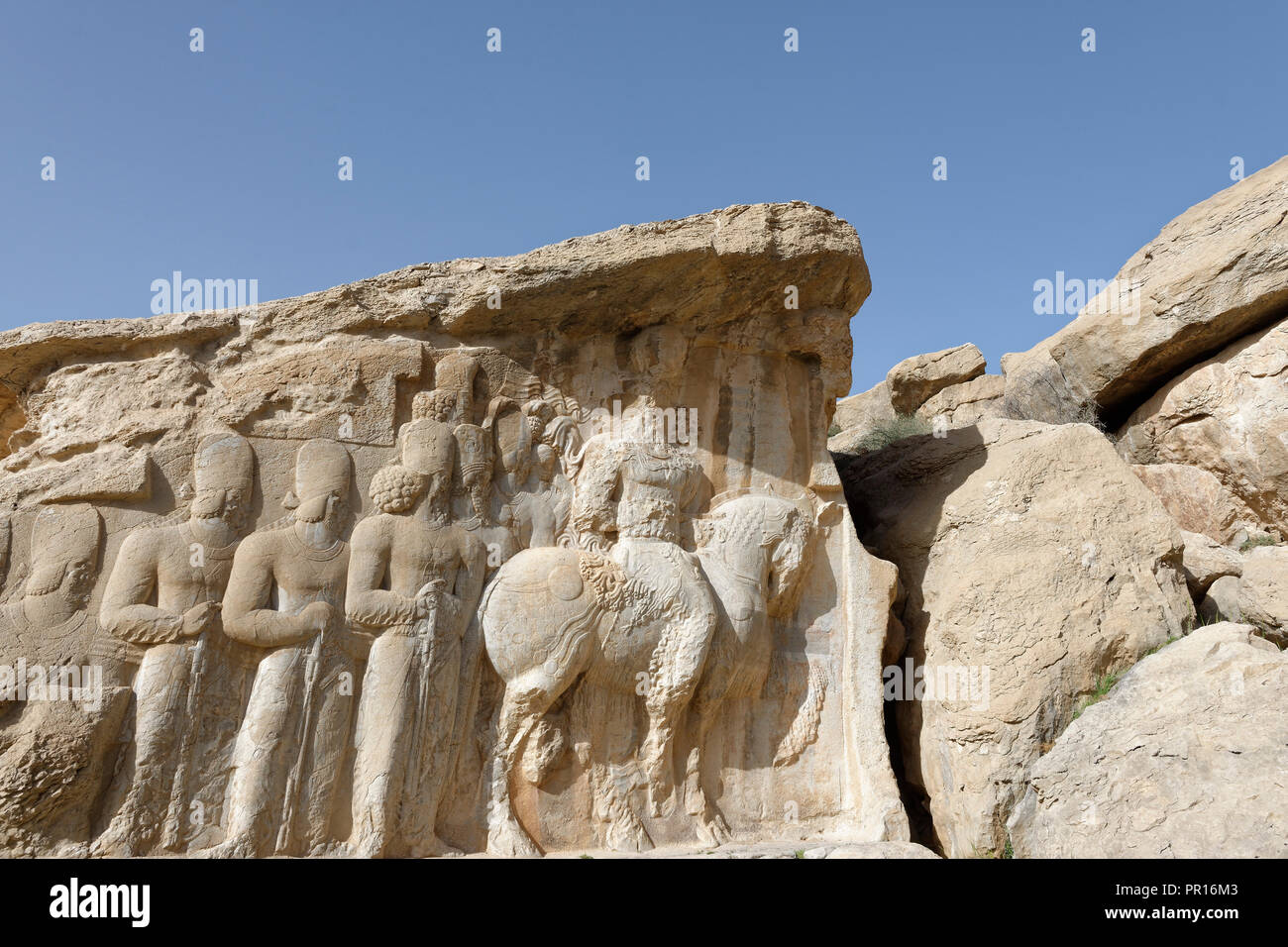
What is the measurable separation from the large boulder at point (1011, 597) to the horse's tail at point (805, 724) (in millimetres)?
611

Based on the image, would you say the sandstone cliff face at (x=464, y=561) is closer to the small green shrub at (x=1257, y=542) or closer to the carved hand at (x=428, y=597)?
the carved hand at (x=428, y=597)

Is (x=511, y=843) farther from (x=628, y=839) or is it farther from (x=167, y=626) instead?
(x=167, y=626)

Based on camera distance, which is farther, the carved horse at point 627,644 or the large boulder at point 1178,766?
the carved horse at point 627,644

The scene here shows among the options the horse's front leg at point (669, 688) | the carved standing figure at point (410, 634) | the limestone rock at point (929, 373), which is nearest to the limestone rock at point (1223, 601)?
the horse's front leg at point (669, 688)

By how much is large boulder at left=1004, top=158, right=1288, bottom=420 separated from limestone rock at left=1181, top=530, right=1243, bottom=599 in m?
1.95

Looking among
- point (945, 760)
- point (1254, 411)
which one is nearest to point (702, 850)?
point (945, 760)

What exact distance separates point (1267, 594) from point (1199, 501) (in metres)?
1.65

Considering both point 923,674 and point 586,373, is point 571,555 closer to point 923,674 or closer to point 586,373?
point 586,373

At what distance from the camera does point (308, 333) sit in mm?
6391

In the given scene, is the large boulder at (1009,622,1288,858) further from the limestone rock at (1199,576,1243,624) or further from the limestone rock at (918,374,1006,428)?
the limestone rock at (918,374,1006,428)

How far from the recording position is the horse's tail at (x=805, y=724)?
258 inches

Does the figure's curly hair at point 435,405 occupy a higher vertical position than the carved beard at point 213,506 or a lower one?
higher


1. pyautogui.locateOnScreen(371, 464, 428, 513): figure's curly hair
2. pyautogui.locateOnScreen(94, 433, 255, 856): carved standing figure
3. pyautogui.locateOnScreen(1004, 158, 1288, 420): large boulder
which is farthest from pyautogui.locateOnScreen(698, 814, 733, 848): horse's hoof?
pyautogui.locateOnScreen(1004, 158, 1288, 420): large boulder

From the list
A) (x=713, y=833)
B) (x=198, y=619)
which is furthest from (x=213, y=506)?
(x=713, y=833)
